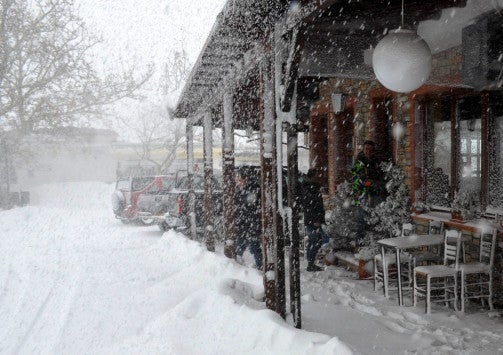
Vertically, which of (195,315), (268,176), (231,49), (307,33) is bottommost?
(195,315)

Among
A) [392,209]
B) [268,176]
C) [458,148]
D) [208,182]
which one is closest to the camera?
[268,176]

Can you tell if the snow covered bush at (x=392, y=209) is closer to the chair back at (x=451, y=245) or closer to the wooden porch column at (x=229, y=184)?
the chair back at (x=451, y=245)

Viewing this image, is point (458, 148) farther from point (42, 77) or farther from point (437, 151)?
point (42, 77)

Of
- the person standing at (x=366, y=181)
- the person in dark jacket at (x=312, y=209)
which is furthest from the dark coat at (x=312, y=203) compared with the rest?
the person standing at (x=366, y=181)

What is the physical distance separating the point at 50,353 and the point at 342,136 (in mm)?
6679

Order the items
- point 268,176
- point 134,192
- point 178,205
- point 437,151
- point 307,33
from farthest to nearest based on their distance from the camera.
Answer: point 134,192 → point 178,205 → point 437,151 → point 268,176 → point 307,33

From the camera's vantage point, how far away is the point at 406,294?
572 centimetres

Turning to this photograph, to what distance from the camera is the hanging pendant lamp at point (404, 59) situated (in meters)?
3.70

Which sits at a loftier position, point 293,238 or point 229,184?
point 229,184

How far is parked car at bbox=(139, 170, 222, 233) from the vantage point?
10565 mm

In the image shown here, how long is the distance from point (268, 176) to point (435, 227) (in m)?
2.88

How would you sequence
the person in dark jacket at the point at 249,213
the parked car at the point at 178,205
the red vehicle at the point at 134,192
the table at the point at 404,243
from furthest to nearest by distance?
the red vehicle at the point at 134,192 < the parked car at the point at 178,205 < the person in dark jacket at the point at 249,213 < the table at the point at 404,243

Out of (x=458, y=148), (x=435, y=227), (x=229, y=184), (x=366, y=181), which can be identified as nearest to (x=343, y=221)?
(x=366, y=181)

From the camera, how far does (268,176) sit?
4.17 metres
